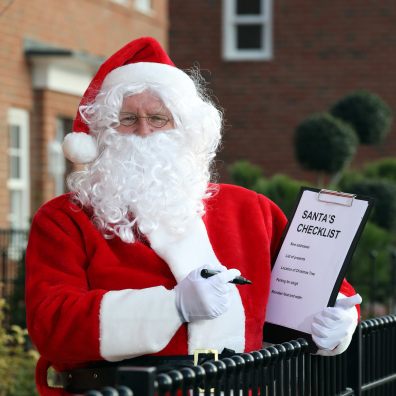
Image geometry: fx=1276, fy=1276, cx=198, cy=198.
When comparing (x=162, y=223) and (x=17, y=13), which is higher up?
(x=17, y=13)

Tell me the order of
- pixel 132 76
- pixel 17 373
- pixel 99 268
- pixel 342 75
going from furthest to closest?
pixel 342 75, pixel 17 373, pixel 132 76, pixel 99 268

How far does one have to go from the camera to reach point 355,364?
14.5ft

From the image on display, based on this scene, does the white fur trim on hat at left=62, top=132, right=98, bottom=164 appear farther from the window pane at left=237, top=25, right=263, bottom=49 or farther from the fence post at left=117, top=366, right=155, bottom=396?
the window pane at left=237, top=25, right=263, bottom=49

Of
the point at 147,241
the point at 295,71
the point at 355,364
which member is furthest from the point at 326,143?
the point at 147,241

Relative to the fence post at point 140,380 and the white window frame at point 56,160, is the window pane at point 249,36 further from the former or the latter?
the fence post at point 140,380

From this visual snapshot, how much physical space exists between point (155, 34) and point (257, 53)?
14.7 ft

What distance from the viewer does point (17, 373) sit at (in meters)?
8.27

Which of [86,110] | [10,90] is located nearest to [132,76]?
[86,110]

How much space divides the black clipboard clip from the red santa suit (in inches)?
8.5

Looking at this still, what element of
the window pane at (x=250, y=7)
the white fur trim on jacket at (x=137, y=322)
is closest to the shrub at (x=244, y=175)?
the window pane at (x=250, y=7)

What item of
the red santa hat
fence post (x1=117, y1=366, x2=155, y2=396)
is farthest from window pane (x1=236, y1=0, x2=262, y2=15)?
fence post (x1=117, y1=366, x2=155, y2=396)

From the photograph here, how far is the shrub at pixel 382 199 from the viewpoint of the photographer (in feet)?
48.0

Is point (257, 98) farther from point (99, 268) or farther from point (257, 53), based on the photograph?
point (99, 268)

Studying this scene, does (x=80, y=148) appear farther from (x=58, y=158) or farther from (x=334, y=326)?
(x=58, y=158)
